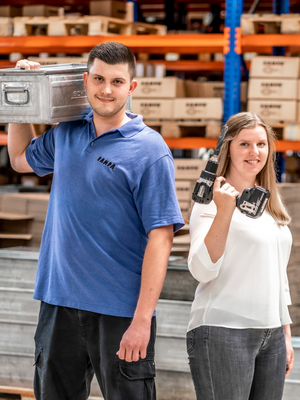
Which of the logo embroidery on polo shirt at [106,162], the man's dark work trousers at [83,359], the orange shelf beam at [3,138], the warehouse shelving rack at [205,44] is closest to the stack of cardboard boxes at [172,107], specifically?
the warehouse shelving rack at [205,44]

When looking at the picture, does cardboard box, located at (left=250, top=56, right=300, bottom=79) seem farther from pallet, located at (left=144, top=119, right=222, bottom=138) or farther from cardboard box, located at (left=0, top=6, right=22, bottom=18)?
cardboard box, located at (left=0, top=6, right=22, bottom=18)

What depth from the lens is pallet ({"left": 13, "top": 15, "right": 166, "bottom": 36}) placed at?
537 centimetres

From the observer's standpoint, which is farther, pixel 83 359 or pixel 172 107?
pixel 172 107

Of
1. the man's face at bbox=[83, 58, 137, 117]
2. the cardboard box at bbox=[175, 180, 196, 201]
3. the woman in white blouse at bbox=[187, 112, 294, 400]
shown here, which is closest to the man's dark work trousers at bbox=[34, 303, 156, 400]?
the woman in white blouse at bbox=[187, 112, 294, 400]

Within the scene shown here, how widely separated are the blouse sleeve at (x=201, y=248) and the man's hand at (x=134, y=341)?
0.29 m

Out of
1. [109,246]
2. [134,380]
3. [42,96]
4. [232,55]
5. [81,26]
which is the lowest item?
[134,380]

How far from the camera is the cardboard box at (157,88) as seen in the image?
5184 mm

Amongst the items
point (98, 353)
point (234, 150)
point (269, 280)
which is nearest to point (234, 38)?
point (234, 150)

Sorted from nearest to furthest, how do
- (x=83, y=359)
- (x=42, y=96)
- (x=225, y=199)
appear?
(x=225, y=199), (x=83, y=359), (x=42, y=96)

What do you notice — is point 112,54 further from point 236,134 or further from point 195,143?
point 195,143


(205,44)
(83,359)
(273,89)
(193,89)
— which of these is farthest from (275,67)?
(83,359)

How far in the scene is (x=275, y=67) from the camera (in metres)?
4.96

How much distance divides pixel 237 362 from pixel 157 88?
361 cm

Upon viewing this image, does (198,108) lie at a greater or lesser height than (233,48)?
lesser
